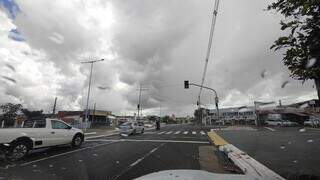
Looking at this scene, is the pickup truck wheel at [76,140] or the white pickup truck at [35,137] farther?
the pickup truck wheel at [76,140]

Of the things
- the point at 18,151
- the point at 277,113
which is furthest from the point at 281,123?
the point at 18,151

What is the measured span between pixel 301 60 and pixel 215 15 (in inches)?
398

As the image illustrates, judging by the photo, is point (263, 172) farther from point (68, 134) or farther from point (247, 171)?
point (68, 134)

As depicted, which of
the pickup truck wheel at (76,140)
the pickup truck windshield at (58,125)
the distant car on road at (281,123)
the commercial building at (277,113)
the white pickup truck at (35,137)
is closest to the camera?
the white pickup truck at (35,137)

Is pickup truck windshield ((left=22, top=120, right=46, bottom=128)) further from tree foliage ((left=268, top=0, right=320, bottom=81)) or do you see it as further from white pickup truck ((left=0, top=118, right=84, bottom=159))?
tree foliage ((left=268, top=0, right=320, bottom=81))

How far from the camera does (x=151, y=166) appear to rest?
10.2 meters

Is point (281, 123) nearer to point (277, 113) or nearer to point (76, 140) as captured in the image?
point (277, 113)

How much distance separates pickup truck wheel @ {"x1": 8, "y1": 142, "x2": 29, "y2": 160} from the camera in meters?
12.2

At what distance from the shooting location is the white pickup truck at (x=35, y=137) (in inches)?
477

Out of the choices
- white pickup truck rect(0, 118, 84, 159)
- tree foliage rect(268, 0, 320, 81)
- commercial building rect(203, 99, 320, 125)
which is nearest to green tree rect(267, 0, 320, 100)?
tree foliage rect(268, 0, 320, 81)

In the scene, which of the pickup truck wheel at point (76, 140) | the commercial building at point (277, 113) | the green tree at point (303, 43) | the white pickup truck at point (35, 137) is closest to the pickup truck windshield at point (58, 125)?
the white pickup truck at point (35, 137)

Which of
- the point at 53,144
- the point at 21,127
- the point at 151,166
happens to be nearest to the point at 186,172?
the point at 151,166

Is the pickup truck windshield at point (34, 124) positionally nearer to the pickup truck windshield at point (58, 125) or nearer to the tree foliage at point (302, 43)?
the pickup truck windshield at point (58, 125)

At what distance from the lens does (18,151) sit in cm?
1245
